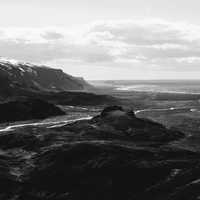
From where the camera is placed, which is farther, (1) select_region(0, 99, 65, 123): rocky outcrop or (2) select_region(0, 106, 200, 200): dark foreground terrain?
(1) select_region(0, 99, 65, 123): rocky outcrop

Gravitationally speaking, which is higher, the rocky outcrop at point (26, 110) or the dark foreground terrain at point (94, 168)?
the rocky outcrop at point (26, 110)

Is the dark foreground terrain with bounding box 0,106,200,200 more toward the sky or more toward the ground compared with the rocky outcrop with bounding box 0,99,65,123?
more toward the ground

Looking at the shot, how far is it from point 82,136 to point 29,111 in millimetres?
45336

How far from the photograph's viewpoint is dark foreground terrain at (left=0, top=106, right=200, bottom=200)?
4462 centimetres

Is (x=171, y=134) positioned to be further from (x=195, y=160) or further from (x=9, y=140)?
(x=9, y=140)

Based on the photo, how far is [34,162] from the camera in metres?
54.0

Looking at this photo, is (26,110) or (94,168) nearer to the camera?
(94,168)

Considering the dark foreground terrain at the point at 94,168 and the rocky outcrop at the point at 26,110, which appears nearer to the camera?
the dark foreground terrain at the point at 94,168

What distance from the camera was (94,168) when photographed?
5019 centimetres

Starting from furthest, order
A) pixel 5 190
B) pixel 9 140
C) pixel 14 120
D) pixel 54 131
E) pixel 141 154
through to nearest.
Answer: pixel 14 120, pixel 54 131, pixel 9 140, pixel 141 154, pixel 5 190

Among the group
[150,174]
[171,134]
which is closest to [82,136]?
[171,134]

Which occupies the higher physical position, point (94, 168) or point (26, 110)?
point (26, 110)

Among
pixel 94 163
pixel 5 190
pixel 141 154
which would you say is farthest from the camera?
pixel 141 154

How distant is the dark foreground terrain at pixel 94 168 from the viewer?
44.6 m
